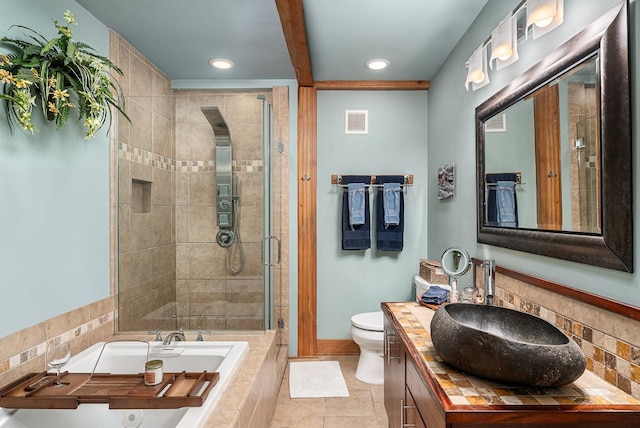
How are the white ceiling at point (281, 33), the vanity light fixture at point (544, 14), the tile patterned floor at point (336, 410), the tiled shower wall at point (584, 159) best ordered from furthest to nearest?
the tile patterned floor at point (336, 410) → the white ceiling at point (281, 33) → the vanity light fixture at point (544, 14) → the tiled shower wall at point (584, 159)

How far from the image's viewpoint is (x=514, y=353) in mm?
972

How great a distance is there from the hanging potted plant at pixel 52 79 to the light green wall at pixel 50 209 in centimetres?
6

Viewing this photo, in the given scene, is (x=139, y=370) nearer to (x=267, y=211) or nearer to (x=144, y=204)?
(x=144, y=204)

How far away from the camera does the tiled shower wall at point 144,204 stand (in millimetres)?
2400

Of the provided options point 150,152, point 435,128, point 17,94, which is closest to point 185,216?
point 150,152

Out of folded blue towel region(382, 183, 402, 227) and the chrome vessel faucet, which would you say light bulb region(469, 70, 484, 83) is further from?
folded blue towel region(382, 183, 402, 227)

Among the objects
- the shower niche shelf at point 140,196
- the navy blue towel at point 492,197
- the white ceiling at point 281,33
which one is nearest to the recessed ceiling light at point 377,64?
the white ceiling at point 281,33

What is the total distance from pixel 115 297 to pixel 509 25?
2.68 metres

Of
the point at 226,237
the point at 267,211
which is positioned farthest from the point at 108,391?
the point at 267,211

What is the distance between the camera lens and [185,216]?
262 cm

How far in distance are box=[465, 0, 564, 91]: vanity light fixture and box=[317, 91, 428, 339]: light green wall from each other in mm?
1218

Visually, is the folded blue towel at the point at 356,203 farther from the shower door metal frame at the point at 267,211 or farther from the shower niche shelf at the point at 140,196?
the shower niche shelf at the point at 140,196

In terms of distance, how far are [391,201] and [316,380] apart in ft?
5.19

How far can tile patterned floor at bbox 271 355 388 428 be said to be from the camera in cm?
222
